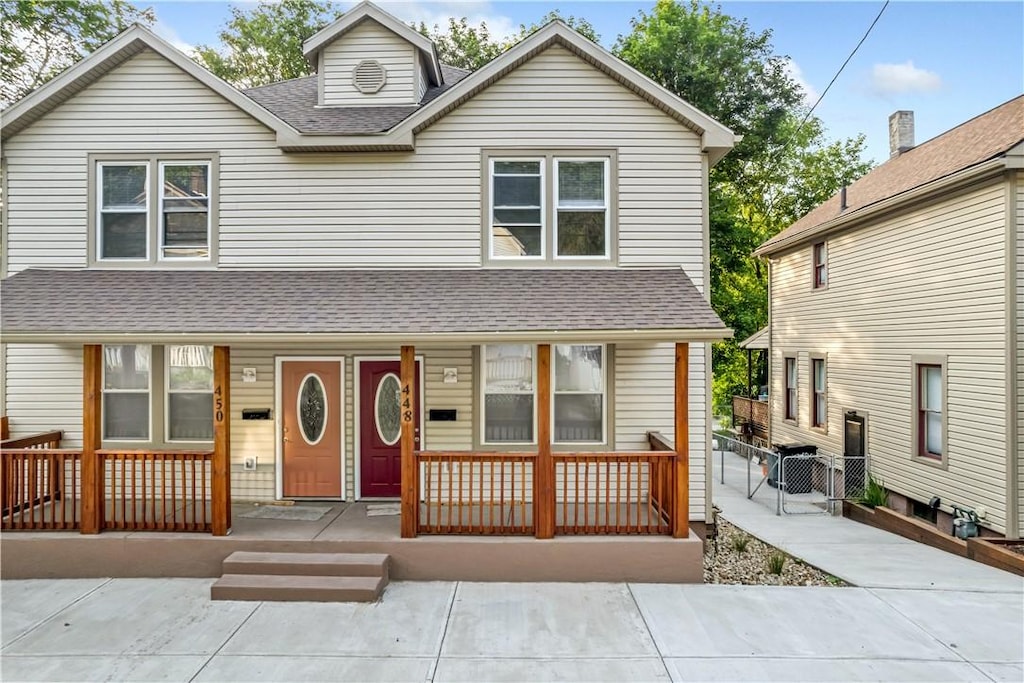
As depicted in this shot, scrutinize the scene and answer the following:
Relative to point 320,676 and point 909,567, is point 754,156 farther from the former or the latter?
point 320,676

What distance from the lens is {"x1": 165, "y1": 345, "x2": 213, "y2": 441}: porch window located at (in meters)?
7.56

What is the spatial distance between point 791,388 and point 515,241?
32.9 ft

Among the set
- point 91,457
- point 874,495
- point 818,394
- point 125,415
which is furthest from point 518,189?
point 818,394

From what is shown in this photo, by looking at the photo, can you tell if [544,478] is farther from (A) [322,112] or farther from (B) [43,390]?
(B) [43,390]

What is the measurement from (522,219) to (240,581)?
5.55 m

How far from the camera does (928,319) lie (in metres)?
9.11

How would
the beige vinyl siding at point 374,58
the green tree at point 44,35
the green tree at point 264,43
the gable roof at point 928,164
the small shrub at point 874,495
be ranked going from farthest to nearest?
the green tree at point 264,43, the green tree at point 44,35, the small shrub at point 874,495, the beige vinyl siding at point 374,58, the gable roof at point 928,164

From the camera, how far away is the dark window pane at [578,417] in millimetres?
7434

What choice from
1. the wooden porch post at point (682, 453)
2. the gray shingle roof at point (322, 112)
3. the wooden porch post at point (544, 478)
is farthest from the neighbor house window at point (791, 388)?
the gray shingle roof at point (322, 112)

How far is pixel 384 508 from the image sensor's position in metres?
7.29

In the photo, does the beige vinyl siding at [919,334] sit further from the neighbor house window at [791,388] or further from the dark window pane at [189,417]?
the dark window pane at [189,417]

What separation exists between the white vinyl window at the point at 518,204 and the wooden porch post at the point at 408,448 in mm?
2231

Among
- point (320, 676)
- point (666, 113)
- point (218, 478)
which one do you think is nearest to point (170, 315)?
point (218, 478)

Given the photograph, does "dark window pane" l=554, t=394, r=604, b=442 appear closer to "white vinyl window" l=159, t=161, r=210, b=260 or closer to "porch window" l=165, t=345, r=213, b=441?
"porch window" l=165, t=345, r=213, b=441
